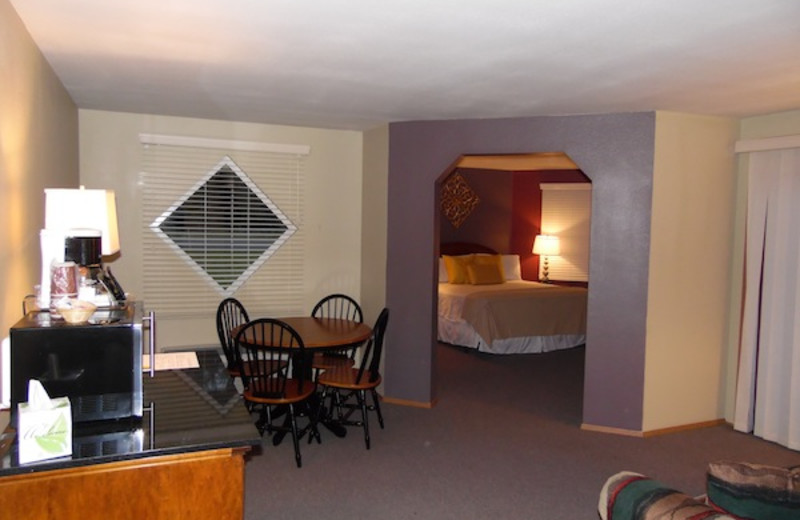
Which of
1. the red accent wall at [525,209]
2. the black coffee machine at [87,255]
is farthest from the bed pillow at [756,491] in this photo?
the red accent wall at [525,209]

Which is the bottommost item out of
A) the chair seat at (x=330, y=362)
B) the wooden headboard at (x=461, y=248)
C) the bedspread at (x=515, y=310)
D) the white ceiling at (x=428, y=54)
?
the chair seat at (x=330, y=362)

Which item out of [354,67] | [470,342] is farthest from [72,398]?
[470,342]

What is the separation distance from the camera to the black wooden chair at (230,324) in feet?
14.3

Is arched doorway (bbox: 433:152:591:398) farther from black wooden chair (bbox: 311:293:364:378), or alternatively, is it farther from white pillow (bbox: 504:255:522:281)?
black wooden chair (bbox: 311:293:364:378)

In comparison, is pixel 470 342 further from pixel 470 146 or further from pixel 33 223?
pixel 33 223

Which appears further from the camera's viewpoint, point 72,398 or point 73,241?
point 73,241

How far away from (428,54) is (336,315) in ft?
9.94

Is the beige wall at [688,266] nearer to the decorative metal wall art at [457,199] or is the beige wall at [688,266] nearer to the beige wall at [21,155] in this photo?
the beige wall at [21,155]

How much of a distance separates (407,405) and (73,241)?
313cm

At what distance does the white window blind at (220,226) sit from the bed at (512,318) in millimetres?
2192

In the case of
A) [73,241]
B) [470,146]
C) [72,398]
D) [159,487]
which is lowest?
[159,487]

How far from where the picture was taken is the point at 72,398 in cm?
196

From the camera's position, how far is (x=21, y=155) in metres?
2.43

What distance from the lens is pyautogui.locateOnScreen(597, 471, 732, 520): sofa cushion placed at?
1.70m
